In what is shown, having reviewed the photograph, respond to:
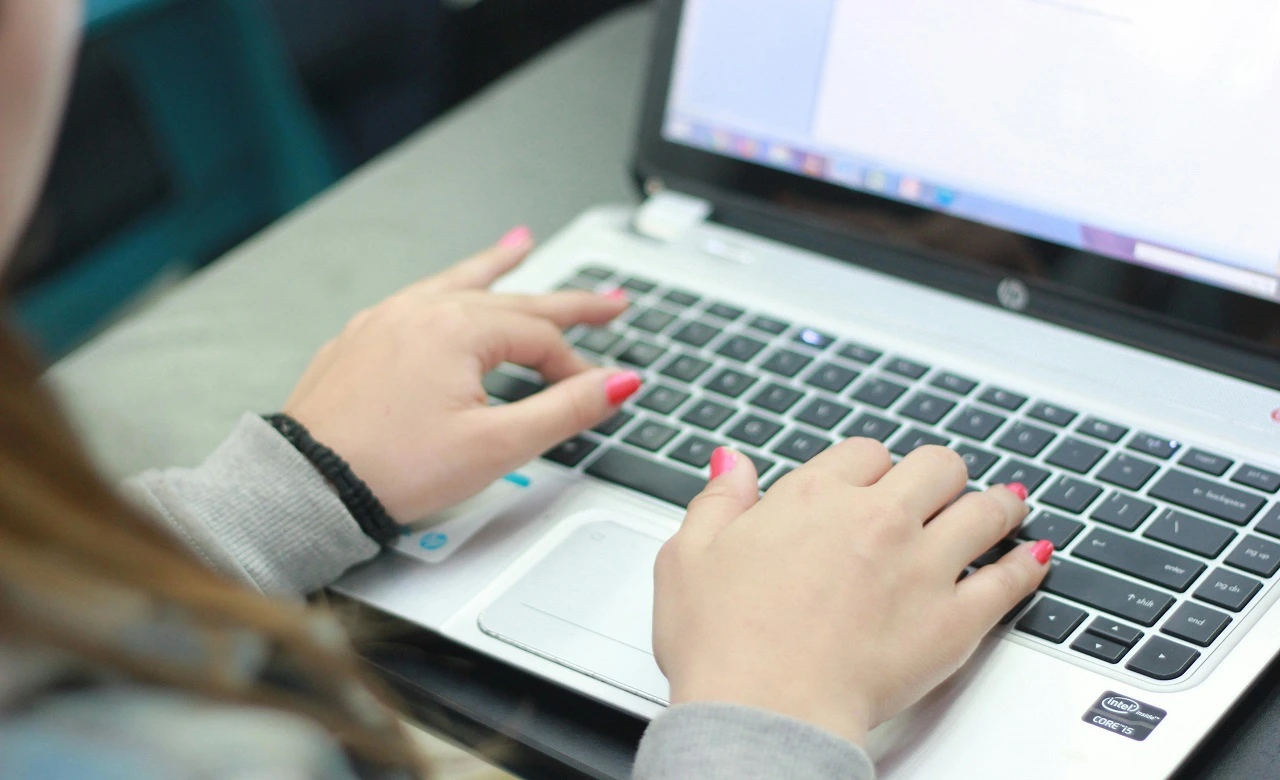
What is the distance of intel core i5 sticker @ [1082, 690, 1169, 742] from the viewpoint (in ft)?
1.51

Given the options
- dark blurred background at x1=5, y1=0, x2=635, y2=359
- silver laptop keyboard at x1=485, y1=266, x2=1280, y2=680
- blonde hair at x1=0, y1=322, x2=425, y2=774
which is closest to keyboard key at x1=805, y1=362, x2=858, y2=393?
silver laptop keyboard at x1=485, y1=266, x2=1280, y2=680

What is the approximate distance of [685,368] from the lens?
2.19ft

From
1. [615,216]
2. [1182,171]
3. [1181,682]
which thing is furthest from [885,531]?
[615,216]

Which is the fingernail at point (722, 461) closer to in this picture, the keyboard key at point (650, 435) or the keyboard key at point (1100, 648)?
the keyboard key at point (650, 435)

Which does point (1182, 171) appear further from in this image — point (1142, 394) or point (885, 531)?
point (885, 531)

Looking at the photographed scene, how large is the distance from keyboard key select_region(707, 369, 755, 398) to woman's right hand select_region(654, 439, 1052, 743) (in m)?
0.10

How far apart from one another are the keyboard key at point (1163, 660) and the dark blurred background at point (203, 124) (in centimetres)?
106

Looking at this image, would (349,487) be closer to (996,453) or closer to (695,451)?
(695,451)

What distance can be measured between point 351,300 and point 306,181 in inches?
34.5

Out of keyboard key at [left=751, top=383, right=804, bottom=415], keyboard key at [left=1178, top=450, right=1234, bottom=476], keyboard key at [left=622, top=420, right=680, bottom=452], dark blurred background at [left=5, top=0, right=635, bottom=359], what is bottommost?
dark blurred background at [left=5, top=0, right=635, bottom=359]

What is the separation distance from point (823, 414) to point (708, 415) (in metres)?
0.06

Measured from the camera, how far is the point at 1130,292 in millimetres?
623

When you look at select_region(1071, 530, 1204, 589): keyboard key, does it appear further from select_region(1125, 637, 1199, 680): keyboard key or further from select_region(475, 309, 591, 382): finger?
select_region(475, 309, 591, 382): finger

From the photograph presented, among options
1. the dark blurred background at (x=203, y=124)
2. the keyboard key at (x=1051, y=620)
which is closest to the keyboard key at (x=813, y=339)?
the keyboard key at (x=1051, y=620)
